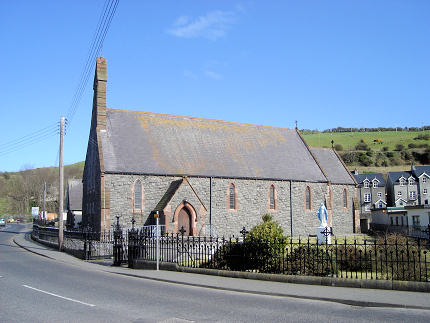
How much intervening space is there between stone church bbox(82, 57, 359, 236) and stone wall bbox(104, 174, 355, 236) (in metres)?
0.08

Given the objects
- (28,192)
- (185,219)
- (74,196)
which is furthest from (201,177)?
(28,192)

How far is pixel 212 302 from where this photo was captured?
1152 centimetres

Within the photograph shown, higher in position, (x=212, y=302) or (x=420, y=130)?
(x=420, y=130)

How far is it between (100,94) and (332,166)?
27632mm

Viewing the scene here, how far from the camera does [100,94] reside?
38656mm

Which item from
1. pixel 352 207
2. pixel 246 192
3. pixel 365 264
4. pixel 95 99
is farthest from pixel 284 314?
pixel 352 207

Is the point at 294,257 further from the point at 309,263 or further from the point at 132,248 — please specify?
the point at 132,248

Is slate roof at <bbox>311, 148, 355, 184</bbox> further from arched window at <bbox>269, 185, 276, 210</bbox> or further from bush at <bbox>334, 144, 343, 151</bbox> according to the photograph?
bush at <bbox>334, 144, 343, 151</bbox>

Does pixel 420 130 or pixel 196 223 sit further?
pixel 420 130

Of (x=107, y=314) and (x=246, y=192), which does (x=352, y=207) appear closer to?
(x=246, y=192)

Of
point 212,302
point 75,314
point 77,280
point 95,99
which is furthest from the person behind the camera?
point 95,99

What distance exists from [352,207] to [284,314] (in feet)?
134

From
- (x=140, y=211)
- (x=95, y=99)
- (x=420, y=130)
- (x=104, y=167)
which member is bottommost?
(x=140, y=211)

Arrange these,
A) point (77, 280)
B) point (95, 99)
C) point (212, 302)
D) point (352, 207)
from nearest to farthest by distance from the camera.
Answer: point (212, 302) → point (77, 280) → point (95, 99) → point (352, 207)
